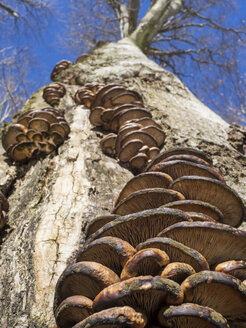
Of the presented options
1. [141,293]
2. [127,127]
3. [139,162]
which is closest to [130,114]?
[127,127]

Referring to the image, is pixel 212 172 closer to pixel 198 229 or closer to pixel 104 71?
pixel 198 229

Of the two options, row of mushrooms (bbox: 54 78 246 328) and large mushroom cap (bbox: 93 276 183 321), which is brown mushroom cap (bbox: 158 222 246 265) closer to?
row of mushrooms (bbox: 54 78 246 328)

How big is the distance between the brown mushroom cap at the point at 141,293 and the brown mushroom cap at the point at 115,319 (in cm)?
4

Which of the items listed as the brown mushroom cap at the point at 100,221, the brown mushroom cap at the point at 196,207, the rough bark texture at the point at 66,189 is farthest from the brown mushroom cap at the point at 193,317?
the rough bark texture at the point at 66,189

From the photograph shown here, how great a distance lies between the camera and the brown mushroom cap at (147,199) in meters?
1.51

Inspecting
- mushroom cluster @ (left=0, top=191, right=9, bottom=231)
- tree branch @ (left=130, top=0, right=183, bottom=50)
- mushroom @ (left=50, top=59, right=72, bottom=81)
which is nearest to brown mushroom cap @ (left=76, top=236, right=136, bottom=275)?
mushroom cluster @ (left=0, top=191, right=9, bottom=231)

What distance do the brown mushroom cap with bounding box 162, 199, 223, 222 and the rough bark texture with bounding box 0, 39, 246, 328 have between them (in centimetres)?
80

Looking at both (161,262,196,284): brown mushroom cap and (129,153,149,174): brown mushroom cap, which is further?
Answer: (129,153,149,174): brown mushroom cap

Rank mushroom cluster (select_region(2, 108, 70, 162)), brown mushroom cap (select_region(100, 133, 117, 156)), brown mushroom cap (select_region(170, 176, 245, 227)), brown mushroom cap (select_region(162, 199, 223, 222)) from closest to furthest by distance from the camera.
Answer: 1. brown mushroom cap (select_region(162, 199, 223, 222))
2. brown mushroom cap (select_region(170, 176, 245, 227))
3. brown mushroom cap (select_region(100, 133, 117, 156))
4. mushroom cluster (select_region(2, 108, 70, 162))

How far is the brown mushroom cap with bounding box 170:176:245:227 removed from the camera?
5.08 ft

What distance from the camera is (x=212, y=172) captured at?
170cm

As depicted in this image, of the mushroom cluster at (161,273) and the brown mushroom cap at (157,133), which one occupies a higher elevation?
the brown mushroom cap at (157,133)

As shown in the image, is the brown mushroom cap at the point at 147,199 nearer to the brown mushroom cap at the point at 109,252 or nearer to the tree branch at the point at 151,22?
the brown mushroom cap at the point at 109,252

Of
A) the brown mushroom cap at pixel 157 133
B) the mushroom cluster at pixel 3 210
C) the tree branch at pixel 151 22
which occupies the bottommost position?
the mushroom cluster at pixel 3 210
